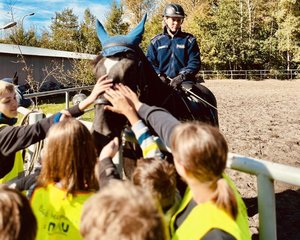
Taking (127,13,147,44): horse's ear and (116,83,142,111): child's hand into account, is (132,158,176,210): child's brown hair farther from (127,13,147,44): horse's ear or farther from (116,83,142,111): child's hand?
(127,13,147,44): horse's ear

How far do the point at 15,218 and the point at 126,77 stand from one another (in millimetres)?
1293

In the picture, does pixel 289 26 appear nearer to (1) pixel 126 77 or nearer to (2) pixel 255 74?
(2) pixel 255 74

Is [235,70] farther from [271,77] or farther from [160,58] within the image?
[160,58]

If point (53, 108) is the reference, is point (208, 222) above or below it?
above

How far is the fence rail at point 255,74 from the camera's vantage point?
35084 millimetres

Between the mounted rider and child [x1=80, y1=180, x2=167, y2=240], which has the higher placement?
the mounted rider

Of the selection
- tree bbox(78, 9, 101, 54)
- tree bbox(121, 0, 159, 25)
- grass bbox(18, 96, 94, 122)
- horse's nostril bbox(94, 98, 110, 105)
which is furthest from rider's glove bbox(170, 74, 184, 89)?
tree bbox(121, 0, 159, 25)

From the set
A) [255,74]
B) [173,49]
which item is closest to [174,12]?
[173,49]

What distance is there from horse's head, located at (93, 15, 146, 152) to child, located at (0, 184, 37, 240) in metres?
0.93

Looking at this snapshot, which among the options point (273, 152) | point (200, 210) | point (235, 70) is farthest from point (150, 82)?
point (235, 70)

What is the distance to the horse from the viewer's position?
220 centimetres

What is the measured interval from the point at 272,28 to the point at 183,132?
39.2 m

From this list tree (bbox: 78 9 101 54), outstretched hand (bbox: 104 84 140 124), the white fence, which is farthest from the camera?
tree (bbox: 78 9 101 54)

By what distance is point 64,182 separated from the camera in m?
1.74
